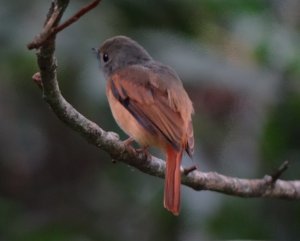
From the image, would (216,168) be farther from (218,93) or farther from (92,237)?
(218,93)

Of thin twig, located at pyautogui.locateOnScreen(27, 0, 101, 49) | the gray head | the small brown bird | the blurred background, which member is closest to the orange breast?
the small brown bird

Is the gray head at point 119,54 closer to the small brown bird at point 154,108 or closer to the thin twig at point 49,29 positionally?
the small brown bird at point 154,108

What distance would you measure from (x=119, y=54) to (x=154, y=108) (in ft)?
2.53

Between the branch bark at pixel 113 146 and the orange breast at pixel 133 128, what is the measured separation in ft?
0.67

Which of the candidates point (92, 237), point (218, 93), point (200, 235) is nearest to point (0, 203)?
point (92, 237)

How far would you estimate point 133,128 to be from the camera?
416cm

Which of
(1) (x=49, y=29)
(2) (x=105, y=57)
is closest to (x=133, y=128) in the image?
(2) (x=105, y=57)

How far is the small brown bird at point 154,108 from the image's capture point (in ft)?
12.7

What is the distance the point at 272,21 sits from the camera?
495 cm

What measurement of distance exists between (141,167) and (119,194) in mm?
1943

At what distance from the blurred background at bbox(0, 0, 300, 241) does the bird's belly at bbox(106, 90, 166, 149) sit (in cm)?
36

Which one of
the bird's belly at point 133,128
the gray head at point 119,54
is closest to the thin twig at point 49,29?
the bird's belly at point 133,128

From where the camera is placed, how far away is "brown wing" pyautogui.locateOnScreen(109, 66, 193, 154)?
13.2 feet

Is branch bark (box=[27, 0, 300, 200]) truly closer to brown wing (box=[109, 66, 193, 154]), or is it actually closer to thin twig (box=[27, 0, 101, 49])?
thin twig (box=[27, 0, 101, 49])
